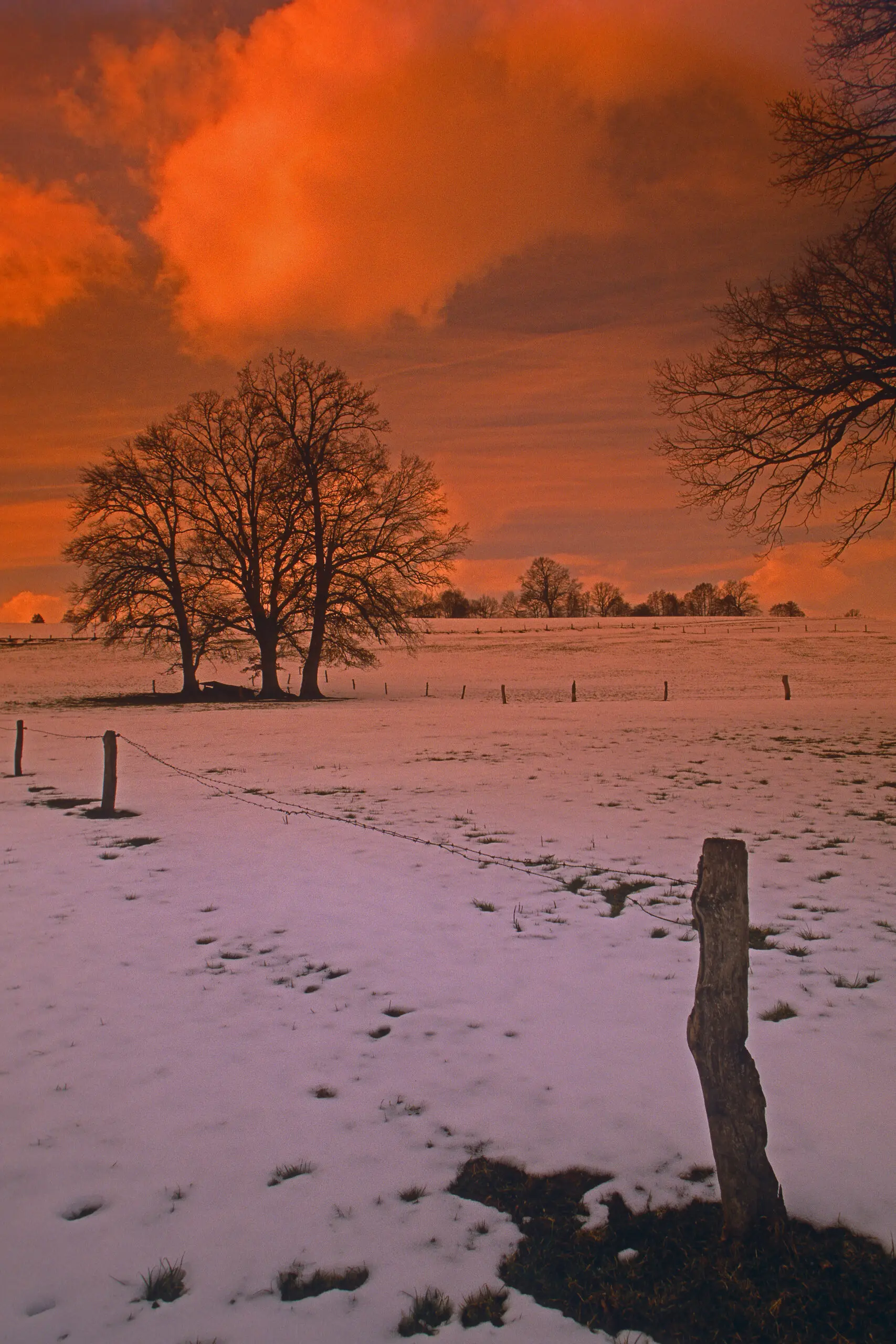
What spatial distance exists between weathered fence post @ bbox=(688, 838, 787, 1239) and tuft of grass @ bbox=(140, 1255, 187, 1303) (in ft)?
7.50

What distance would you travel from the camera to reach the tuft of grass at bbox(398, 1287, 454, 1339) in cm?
281

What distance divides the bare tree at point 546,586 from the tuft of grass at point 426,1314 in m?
107

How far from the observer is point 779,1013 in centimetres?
500

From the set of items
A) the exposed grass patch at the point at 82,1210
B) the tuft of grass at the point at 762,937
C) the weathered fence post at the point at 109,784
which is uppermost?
the weathered fence post at the point at 109,784

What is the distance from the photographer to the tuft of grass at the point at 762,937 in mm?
6074

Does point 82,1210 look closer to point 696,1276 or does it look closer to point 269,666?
point 696,1276

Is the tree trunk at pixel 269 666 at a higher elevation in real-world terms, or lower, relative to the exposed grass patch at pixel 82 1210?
higher

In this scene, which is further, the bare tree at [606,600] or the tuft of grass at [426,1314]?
the bare tree at [606,600]

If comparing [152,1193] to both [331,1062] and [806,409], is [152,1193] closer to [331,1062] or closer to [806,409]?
[331,1062]

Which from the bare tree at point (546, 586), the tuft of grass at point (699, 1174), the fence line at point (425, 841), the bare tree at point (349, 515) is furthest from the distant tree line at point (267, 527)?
the bare tree at point (546, 586)

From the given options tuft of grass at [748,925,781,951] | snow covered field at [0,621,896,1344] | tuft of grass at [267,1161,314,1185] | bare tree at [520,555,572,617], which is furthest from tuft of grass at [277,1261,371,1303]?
bare tree at [520,555,572,617]

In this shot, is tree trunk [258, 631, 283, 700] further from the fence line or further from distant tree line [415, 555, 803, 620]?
distant tree line [415, 555, 803, 620]

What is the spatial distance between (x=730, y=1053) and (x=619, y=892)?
4.38 metres

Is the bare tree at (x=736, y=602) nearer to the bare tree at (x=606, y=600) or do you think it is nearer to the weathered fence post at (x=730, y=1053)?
the bare tree at (x=606, y=600)
